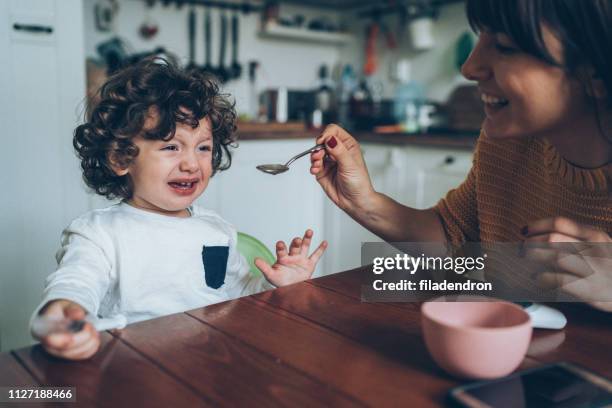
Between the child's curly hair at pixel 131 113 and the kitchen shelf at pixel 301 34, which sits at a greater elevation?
the kitchen shelf at pixel 301 34

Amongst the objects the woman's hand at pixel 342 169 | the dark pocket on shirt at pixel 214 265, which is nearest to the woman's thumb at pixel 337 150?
the woman's hand at pixel 342 169

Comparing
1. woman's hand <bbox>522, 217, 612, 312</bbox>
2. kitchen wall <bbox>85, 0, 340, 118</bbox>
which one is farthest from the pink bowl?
kitchen wall <bbox>85, 0, 340, 118</bbox>

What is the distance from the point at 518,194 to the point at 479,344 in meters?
0.65

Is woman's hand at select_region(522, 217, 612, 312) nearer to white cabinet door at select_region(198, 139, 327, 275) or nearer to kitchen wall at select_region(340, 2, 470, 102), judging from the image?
white cabinet door at select_region(198, 139, 327, 275)

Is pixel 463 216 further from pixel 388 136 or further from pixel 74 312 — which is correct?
pixel 388 136

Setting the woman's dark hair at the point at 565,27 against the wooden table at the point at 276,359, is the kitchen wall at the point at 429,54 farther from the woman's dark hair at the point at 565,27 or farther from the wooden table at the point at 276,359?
the wooden table at the point at 276,359

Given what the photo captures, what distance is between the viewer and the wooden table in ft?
1.89

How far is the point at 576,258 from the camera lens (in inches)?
30.6

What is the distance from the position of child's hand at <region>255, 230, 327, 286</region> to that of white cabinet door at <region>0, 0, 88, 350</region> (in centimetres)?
126

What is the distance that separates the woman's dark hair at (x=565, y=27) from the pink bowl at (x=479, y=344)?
403 millimetres

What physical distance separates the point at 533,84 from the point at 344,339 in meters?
0.47

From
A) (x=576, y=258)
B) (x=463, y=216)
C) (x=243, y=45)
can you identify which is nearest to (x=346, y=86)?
(x=243, y=45)

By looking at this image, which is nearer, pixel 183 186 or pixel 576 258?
pixel 576 258

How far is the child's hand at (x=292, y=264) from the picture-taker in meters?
1.07
